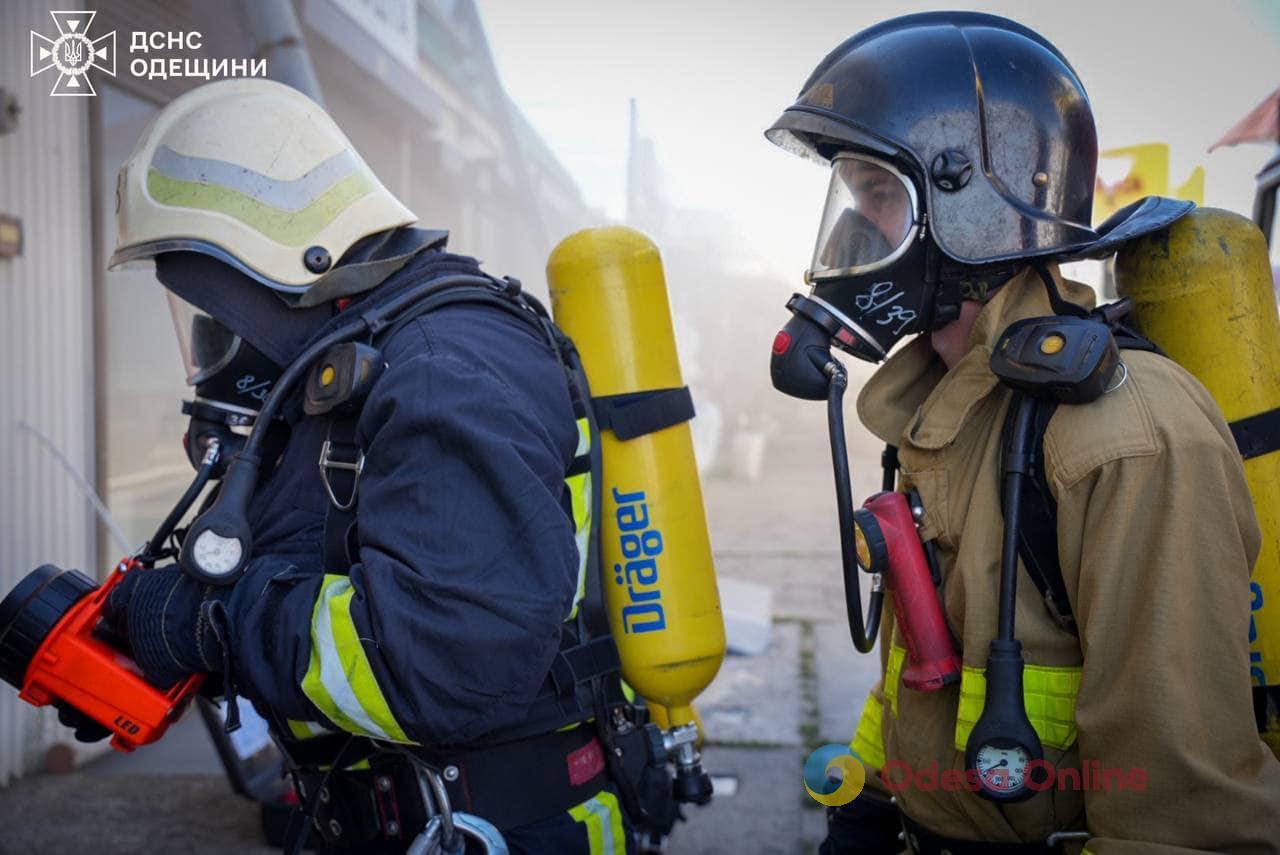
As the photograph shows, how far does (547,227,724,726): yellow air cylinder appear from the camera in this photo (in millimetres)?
2041

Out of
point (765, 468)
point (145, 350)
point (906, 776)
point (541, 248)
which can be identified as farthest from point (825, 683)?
point (765, 468)

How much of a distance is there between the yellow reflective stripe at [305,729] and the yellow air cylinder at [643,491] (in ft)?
2.05

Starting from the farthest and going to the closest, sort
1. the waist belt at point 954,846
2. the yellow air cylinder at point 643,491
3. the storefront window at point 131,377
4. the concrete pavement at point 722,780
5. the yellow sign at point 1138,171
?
1. the yellow sign at point 1138,171
2. the storefront window at point 131,377
3. the concrete pavement at point 722,780
4. the yellow air cylinder at point 643,491
5. the waist belt at point 954,846

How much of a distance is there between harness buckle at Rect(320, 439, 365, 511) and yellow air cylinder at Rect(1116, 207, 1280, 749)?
144cm

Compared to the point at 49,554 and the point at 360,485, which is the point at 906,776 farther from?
the point at 49,554

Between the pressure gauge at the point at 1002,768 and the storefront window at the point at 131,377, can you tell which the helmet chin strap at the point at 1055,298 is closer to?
the pressure gauge at the point at 1002,768

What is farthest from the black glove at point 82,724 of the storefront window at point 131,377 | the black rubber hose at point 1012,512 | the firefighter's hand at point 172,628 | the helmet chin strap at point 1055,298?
the storefront window at point 131,377

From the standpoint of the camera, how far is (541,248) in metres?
9.03

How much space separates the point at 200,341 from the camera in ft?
6.82

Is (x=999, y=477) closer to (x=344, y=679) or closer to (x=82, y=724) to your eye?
(x=344, y=679)

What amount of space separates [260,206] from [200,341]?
42 cm

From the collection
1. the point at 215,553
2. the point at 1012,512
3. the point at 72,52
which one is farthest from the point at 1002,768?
the point at 72,52

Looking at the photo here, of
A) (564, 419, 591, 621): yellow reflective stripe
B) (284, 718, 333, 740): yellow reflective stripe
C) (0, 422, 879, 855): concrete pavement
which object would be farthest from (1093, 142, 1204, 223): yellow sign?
(284, 718, 333, 740): yellow reflective stripe

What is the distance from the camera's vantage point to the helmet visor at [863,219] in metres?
1.75
